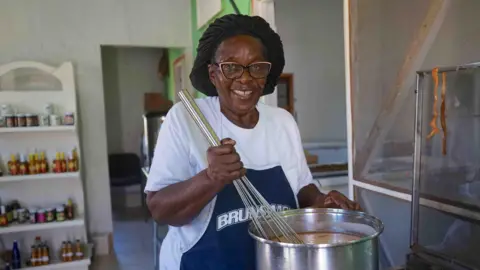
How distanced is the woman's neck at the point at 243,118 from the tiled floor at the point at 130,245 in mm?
2237

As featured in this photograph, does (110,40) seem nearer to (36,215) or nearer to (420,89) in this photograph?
(36,215)

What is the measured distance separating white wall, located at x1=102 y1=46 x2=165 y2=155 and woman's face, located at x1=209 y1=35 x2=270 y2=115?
13.3 ft

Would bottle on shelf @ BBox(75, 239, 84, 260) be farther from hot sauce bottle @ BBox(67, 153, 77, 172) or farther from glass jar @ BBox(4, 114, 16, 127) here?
glass jar @ BBox(4, 114, 16, 127)

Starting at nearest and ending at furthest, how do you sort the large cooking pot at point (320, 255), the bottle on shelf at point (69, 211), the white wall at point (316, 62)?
the large cooking pot at point (320, 255) → the bottle on shelf at point (69, 211) → the white wall at point (316, 62)

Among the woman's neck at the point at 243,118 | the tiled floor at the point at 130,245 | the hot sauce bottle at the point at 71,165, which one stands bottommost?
the tiled floor at the point at 130,245

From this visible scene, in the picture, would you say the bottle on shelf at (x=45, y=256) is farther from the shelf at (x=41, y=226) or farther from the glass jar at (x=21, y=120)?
the glass jar at (x=21, y=120)

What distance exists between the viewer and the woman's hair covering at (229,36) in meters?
0.80

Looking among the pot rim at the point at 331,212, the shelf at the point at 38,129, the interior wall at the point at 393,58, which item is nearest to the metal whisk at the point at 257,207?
the pot rim at the point at 331,212

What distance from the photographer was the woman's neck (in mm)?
848

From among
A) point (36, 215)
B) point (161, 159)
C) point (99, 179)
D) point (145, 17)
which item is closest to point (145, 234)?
point (99, 179)

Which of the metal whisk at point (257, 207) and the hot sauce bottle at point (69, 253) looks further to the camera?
the hot sauce bottle at point (69, 253)

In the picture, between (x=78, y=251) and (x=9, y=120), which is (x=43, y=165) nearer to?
(x=9, y=120)

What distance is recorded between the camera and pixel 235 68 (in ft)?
2.51

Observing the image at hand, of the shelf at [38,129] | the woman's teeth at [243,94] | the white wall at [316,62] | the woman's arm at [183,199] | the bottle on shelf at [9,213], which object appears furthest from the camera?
the white wall at [316,62]
